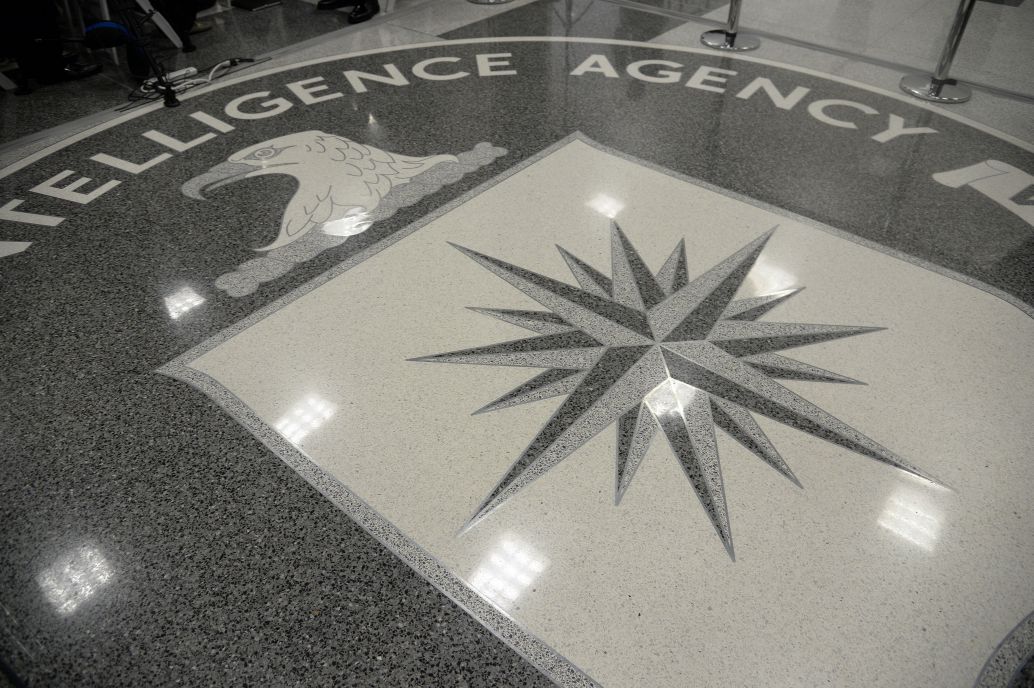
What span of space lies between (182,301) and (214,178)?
0.91 m

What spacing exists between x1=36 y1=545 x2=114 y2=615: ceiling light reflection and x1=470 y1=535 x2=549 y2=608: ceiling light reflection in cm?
86

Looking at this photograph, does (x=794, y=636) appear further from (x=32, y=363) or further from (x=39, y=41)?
(x=39, y=41)

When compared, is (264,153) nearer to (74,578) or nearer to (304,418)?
(304,418)

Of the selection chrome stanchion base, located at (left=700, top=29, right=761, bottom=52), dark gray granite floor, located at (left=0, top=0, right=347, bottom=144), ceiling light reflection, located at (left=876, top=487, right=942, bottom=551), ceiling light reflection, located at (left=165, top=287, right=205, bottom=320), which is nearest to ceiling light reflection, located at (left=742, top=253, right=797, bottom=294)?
ceiling light reflection, located at (left=876, top=487, right=942, bottom=551)

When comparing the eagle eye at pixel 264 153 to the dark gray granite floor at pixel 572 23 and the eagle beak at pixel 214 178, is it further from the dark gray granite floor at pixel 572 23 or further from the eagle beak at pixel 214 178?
the dark gray granite floor at pixel 572 23

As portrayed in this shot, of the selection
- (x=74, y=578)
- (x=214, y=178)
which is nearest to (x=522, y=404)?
(x=74, y=578)

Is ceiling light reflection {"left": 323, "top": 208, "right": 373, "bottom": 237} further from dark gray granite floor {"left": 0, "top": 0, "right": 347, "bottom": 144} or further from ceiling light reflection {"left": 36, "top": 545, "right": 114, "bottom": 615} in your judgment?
dark gray granite floor {"left": 0, "top": 0, "right": 347, "bottom": 144}

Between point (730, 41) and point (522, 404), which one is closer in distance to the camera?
point (522, 404)

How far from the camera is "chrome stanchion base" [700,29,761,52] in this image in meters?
4.00

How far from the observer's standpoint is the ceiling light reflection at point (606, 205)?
2583 millimetres

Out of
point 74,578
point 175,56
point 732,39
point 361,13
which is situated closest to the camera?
point 74,578

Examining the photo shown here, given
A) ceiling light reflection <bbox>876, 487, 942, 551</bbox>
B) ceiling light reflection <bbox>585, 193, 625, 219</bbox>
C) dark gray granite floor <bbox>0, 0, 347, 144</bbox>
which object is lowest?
ceiling light reflection <bbox>876, 487, 942, 551</bbox>

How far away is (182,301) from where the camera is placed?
221 cm

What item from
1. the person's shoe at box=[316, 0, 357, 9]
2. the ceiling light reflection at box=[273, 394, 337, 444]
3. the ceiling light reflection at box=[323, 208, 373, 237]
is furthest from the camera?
the person's shoe at box=[316, 0, 357, 9]
